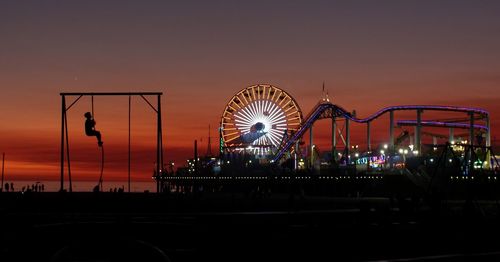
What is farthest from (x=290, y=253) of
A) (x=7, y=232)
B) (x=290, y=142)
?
(x=290, y=142)

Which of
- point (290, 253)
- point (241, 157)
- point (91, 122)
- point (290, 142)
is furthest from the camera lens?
point (241, 157)

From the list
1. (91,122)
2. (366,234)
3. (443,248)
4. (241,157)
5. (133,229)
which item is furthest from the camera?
(241,157)

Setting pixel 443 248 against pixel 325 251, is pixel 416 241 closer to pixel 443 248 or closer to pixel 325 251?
pixel 443 248

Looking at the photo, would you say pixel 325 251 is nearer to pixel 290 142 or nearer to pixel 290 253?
pixel 290 253

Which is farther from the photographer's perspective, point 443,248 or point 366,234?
point 366,234

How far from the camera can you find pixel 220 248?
61.5 feet

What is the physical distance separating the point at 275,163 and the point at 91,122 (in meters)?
94.9

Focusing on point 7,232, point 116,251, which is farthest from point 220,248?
point 116,251

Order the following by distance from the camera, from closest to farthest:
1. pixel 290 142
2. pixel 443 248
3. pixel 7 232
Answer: pixel 7 232, pixel 443 248, pixel 290 142

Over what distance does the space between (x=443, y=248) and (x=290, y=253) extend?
453cm

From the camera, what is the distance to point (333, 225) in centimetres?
2341

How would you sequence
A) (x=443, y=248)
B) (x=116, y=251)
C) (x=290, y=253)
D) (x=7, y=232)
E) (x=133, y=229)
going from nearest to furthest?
(x=116, y=251) < (x=7, y=232) < (x=290, y=253) < (x=443, y=248) < (x=133, y=229)

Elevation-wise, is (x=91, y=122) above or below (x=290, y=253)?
above

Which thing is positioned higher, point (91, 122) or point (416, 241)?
point (91, 122)
